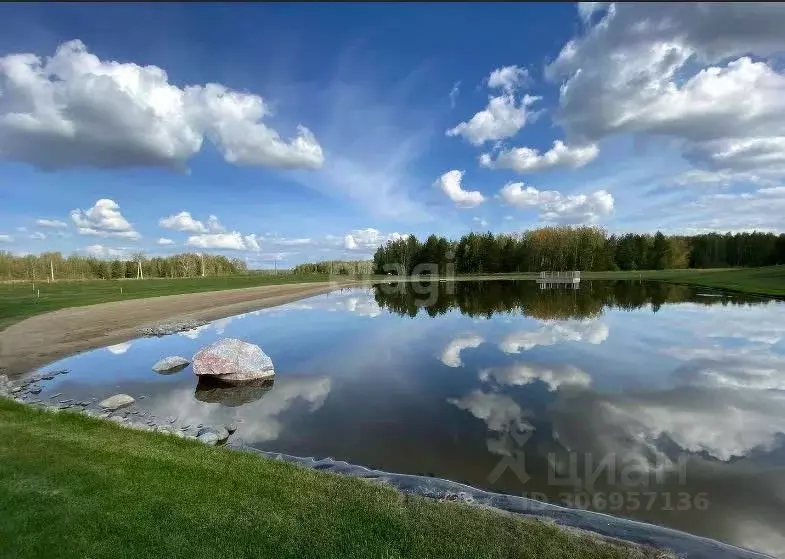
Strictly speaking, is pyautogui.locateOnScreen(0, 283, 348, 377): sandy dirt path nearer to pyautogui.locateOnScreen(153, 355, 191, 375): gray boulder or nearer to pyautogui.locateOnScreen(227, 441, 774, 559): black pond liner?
pyautogui.locateOnScreen(153, 355, 191, 375): gray boulder

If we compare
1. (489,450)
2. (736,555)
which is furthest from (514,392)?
(736,555)

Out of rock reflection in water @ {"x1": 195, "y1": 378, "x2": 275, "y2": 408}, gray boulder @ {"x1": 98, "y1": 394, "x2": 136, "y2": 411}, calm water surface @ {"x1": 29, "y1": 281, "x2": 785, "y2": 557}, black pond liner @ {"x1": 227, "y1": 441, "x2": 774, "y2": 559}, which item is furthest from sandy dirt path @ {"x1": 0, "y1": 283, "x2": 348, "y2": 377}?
black pond liner @ {"x1": 227, "y1": 441, "x2": 774, "y2": 559}

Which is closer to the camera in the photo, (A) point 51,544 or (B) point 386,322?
(A) point 51,544

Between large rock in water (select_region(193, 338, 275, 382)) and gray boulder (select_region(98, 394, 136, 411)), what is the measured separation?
7.41 feet

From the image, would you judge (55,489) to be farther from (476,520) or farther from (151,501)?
(476,520)

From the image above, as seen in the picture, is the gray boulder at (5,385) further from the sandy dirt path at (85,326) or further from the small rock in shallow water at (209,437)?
the small rock in shallow water at (209,437)

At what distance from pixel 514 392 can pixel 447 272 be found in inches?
3860

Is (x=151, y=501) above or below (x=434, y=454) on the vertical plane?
above

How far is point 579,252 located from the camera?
337ft

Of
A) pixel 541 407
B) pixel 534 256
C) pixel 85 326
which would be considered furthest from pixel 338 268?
pixel 541 407

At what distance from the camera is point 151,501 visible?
207 inches

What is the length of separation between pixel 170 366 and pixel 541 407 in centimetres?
1242

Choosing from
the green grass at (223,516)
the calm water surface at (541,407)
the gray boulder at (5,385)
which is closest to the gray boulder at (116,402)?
the calm water surface at (541,407)

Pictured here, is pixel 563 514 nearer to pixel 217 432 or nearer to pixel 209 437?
pixel 209 437
